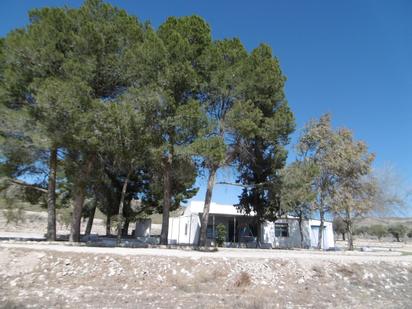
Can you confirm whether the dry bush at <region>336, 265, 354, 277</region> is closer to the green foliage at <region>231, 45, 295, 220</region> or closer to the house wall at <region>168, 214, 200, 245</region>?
the green foliage at <region>231, 45, 295, 220</region>

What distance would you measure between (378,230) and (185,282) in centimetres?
7049

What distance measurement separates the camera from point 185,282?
9383mm

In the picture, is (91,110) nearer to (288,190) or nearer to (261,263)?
(261,263)

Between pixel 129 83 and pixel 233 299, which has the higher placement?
pixel 129 83

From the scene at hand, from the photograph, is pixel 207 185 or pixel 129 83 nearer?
pixel 129 83

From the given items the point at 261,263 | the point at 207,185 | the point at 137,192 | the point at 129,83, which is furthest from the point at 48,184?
the point at 261,263

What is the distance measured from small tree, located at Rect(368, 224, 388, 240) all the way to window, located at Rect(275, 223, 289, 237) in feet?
151

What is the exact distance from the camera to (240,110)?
1720cm

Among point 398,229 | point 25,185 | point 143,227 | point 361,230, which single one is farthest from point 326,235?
point 361,230

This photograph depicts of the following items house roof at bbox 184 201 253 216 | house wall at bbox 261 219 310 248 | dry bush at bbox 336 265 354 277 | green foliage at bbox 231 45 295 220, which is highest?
green foliage at bbox 231 45 295 220

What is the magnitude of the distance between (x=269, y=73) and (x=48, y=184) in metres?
13.2

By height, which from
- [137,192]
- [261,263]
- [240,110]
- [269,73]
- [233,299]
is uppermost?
[269,73]

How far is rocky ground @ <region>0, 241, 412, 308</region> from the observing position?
8164mm

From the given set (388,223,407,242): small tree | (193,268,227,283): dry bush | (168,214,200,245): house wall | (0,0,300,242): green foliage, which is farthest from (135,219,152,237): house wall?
(388,223,407,242): small tree
